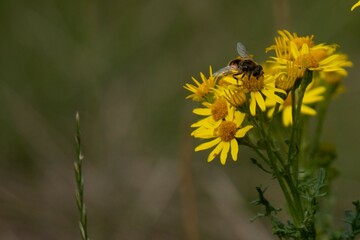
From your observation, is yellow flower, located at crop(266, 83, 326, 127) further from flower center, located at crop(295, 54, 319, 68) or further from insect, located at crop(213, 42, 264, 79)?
flower center, located at crop(295, 54, 319, 68)

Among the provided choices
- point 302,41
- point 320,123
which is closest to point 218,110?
point 302,41

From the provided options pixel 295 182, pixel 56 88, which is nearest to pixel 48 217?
pixel 56 88

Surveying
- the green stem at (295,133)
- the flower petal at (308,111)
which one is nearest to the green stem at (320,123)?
the flower petal at (308,111)

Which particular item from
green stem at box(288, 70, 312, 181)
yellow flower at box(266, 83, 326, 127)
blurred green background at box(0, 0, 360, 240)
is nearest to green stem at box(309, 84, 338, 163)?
yellow flower at box(266, 83, 326, 127)


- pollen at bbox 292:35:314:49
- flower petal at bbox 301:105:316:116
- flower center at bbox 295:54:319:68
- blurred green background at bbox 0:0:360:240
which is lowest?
blurred green background at bbox 0:0:360:240

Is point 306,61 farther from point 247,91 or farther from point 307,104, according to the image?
point 307,104
